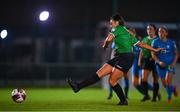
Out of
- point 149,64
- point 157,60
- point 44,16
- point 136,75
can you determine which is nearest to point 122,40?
point 157,60

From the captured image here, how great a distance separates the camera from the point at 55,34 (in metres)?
37.0

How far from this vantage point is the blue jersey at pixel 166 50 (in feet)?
59.8

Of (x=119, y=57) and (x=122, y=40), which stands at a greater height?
(x=122, y=40)

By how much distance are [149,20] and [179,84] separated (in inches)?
173

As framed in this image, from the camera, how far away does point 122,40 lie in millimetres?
16234

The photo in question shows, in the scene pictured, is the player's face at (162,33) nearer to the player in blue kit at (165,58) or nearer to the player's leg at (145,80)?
the player in blue kit at (165,58)

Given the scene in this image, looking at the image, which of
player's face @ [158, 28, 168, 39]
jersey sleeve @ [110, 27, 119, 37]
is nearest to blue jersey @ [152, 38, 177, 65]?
player's face @ [158, 28, 168, 39]

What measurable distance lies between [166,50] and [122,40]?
238 centimetres

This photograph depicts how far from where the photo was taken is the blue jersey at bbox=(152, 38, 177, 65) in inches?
717

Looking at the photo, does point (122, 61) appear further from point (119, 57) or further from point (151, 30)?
point (151, 30)

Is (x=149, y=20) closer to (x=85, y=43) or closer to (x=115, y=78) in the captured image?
(x=85, y=43)

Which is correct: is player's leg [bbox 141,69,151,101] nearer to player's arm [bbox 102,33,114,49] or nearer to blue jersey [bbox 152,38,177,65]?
blue jersey [bbox 152,38,177,65]

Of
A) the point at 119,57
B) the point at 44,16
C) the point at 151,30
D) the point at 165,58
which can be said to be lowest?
the point at 119,57

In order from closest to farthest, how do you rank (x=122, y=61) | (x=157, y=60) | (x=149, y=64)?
(x=122, y=61)
(x=157, y=60)
(x=149, y=64)
